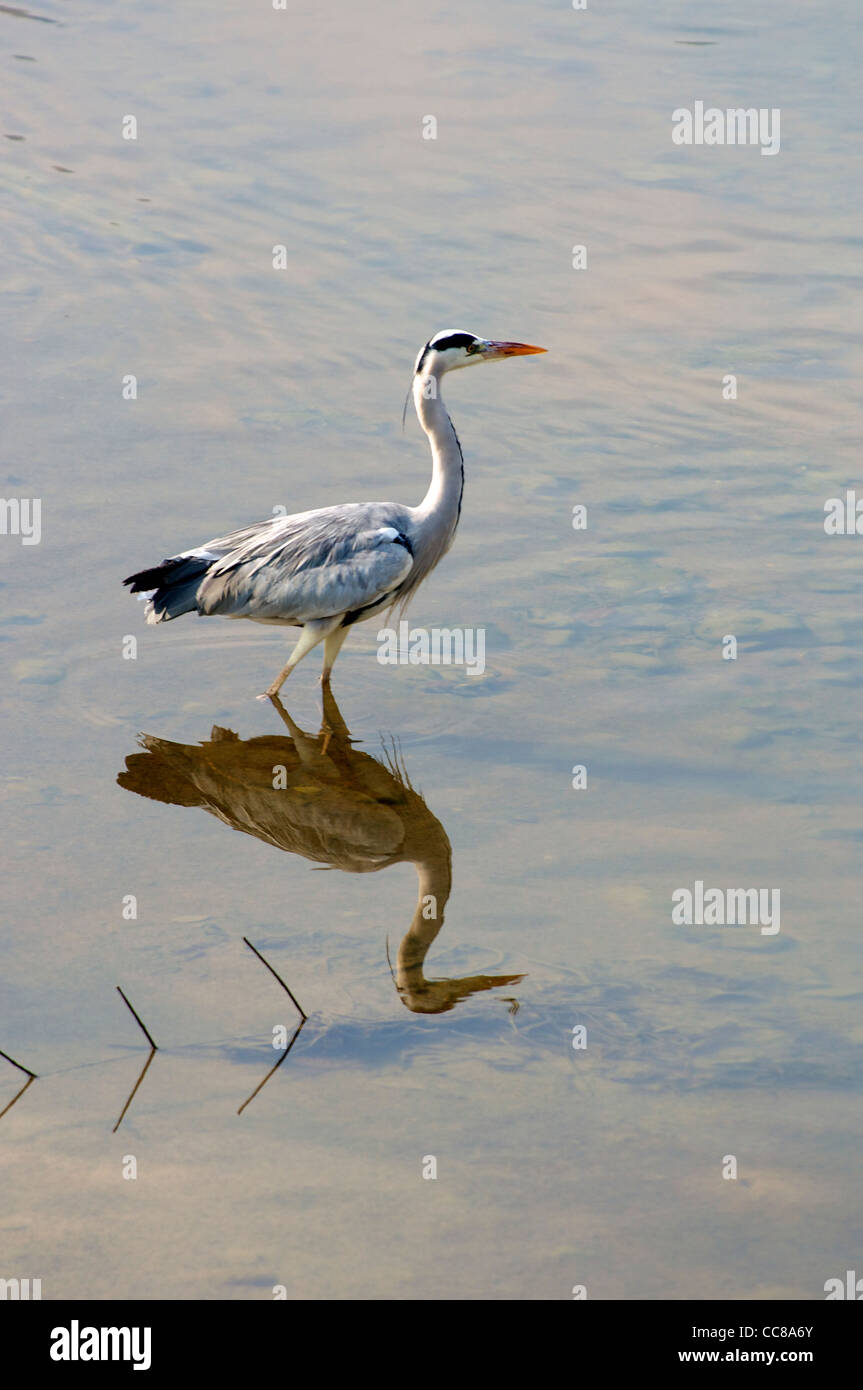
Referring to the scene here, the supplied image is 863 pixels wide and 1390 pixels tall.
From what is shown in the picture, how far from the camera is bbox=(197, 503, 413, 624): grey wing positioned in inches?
357

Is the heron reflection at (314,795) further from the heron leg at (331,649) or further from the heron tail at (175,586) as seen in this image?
the heron tail at (175,586)

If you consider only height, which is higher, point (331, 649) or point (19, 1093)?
point (331, 649)

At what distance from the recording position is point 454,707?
9117 millimetres

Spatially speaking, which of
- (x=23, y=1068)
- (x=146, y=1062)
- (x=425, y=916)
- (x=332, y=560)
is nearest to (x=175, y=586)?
(x=332, y=560)

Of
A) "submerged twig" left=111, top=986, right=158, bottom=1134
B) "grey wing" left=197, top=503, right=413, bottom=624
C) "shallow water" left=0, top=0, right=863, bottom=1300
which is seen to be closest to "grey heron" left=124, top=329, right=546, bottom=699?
"grey wing" left=197, top=503, right=413, bottom=624

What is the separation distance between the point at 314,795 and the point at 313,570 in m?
1.31

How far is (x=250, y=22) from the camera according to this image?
2084cm

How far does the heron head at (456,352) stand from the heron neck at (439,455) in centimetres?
6

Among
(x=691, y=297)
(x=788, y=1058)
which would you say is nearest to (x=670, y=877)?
(x=788, y=1058)

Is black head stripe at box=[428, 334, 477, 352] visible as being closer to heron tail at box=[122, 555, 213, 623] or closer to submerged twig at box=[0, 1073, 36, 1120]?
heron tail at box=[122, 555, 213, 623]

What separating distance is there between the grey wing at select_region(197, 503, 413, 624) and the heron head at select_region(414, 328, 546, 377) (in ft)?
2.92

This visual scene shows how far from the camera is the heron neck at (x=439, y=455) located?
9.37m

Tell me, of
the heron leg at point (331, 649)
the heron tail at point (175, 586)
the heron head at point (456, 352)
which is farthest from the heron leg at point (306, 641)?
the heron head at point (456, 352)

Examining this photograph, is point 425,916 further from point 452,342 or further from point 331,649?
point 452,342
